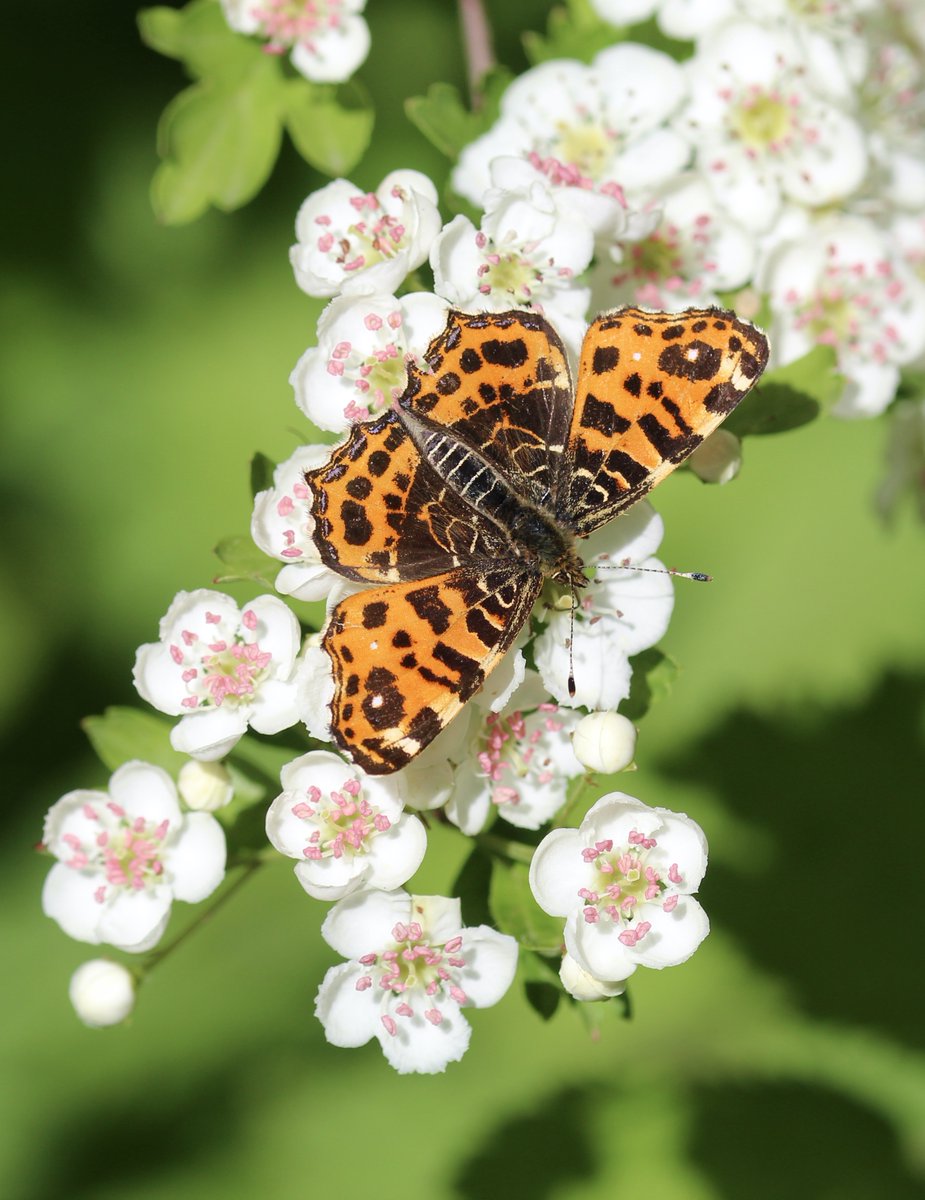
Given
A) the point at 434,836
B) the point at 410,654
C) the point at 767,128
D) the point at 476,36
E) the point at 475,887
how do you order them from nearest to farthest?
the point at 410,654 < the point at 475,887 < the point at 767,128 < the point at 476,36 < the point at 434,836

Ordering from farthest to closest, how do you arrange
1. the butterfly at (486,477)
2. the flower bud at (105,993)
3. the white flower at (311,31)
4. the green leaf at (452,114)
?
the white flower at (311,31)
the green leaf at (452,114)
the flower bud at (105,993)
the butterfly at (486,477)

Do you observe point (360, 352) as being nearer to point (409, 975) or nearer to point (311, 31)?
point (311, 31)

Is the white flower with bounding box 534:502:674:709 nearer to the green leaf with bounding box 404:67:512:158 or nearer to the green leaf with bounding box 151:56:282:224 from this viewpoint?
the green leaf with bounding box 404:67:512:158

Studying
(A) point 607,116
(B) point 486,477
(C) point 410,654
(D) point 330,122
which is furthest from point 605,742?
(D) point 330,122

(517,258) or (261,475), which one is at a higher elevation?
(517,258)

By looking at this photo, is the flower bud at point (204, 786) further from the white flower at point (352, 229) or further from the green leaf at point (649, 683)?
the white flower at point (352, 229)

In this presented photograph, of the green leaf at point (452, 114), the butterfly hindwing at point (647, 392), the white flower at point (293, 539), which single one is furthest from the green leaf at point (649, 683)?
the green leaf at point (452, 114)

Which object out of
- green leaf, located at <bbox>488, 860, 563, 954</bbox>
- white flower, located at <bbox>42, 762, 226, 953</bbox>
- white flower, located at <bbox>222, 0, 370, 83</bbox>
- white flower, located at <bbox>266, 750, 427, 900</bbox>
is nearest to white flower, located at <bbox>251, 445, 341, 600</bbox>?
white flower, located at <bbox>266, 750, 427, 900</bbox>
